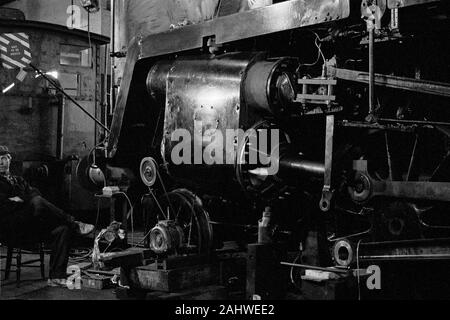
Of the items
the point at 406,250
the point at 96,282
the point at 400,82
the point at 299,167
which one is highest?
the point at 400,82

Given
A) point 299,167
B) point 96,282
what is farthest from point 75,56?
point 299,167

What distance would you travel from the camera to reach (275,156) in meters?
4.22

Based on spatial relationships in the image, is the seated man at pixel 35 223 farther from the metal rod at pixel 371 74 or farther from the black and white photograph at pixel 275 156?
the metal rod at pixel 371 74

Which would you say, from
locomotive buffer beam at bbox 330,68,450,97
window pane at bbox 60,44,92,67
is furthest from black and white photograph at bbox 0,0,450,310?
window pane at bbox 60,44,92,67

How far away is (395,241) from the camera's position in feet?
12.3

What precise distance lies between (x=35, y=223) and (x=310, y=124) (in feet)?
12.3

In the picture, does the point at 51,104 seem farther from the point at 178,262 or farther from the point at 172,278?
the point at 172,278

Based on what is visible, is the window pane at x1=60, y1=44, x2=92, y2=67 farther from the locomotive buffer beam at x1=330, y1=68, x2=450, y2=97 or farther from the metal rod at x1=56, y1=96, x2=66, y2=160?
the locomotive buffer beam at x1=330, y1=68, x2=450, y2=97

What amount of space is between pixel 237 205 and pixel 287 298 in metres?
1.23

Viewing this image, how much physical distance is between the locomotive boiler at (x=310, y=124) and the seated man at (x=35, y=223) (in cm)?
196

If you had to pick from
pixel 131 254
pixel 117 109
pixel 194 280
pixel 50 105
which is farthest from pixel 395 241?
pixel 50 105

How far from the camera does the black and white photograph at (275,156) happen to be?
148 inches

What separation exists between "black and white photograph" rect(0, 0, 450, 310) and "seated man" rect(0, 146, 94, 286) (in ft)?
0.31

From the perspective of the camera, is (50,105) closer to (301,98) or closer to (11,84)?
(11,84)
